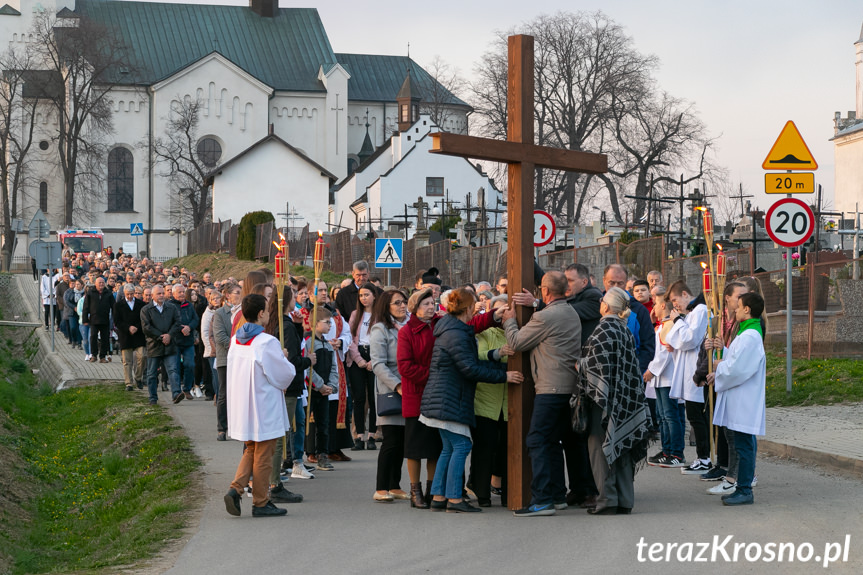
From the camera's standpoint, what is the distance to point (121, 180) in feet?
253

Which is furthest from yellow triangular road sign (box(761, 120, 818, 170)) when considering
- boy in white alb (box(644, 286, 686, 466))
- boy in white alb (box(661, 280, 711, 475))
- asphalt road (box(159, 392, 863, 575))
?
asphalt road (box(159, 392, 863, 575))

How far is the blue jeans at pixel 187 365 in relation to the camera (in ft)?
60.2

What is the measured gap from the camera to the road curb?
1105 cm

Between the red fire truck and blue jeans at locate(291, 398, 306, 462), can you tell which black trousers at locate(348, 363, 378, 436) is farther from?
the red fire truck

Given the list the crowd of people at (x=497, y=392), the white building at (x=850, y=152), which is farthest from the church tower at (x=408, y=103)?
the crowd of people at (x=497, y=392)

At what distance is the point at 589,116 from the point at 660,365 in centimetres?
5010

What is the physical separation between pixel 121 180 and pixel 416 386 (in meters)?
71.1

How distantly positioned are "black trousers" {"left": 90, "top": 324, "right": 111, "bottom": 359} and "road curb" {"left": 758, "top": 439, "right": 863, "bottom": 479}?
16490mm

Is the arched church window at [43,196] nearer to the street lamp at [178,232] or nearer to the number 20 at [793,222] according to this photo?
the street lamp at [178,232]

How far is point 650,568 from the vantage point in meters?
7.25

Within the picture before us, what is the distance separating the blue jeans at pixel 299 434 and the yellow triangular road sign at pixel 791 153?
24.8 ft

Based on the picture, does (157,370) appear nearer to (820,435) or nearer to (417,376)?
(417,376)

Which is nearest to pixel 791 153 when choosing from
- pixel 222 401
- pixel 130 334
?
pixel 222 401

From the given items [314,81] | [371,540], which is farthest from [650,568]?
[314,81]
